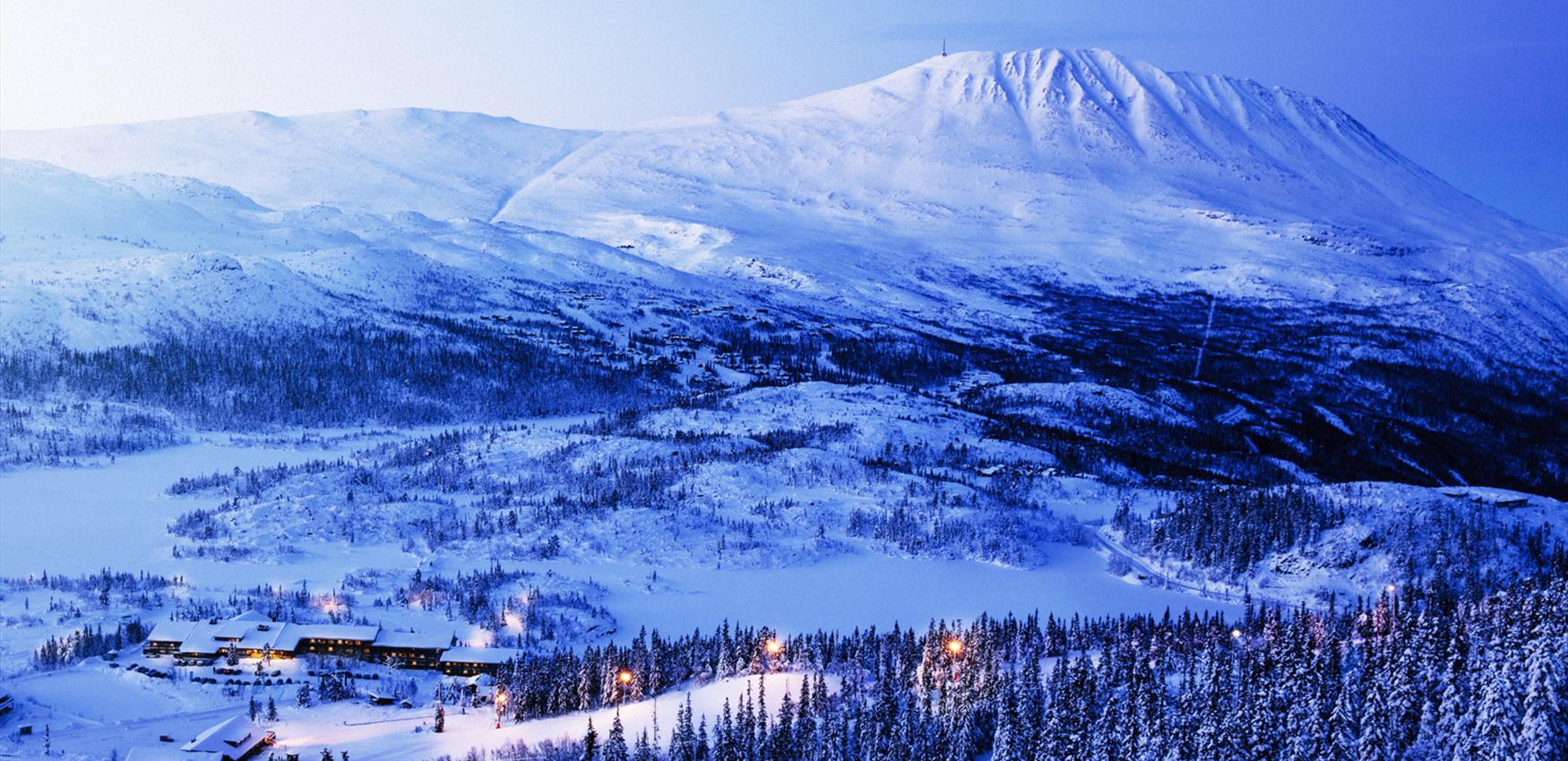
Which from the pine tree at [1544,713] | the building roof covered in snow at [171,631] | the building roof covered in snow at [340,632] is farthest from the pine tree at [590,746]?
the pine tree at [1544,713]

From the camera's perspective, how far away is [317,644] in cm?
8475

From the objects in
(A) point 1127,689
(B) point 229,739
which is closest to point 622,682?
(B) point 229,739

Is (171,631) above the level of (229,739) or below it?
above

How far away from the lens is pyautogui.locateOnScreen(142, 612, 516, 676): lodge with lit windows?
82.7m

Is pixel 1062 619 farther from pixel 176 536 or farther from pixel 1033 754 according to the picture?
pixel 176 536

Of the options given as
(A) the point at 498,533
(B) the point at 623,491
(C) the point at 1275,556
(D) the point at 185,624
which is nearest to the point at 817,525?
(B) the point at 623,491

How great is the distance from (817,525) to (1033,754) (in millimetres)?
64408

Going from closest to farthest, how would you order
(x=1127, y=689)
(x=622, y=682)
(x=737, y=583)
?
1. (x=1127, y=689)
2. (x=622, y=682)
3. (x=737, y=583)

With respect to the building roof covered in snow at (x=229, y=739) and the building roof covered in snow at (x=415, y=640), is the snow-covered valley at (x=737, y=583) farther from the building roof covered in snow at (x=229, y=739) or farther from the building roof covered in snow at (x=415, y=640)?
the building roof covered in snow at (x=229, y=739)

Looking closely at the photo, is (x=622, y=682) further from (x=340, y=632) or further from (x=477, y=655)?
(x=340, y=632)

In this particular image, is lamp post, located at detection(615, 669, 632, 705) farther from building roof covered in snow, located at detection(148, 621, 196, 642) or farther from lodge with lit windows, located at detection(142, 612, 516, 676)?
building roof covered in snow, located at detection(148, 621, 196, 642)

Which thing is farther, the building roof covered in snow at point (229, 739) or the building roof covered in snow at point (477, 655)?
the building roof covered in snow at point (477, 655)

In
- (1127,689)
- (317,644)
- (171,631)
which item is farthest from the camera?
(171,631)

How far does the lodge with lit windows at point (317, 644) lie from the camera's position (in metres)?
82.7
